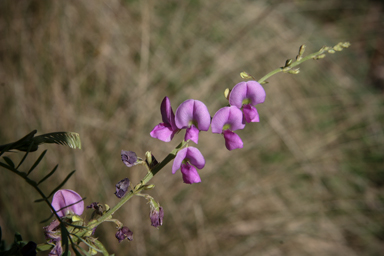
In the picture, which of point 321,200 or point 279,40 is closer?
point 321,200

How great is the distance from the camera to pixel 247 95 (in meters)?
0.80

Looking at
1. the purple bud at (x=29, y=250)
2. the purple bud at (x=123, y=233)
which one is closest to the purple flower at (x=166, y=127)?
the purple bud at (x=123, y=233)

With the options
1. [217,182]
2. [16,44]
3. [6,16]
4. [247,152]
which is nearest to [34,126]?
[16,44]

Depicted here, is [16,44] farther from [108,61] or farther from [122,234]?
[122,234]

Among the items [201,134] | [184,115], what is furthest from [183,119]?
[201,134]

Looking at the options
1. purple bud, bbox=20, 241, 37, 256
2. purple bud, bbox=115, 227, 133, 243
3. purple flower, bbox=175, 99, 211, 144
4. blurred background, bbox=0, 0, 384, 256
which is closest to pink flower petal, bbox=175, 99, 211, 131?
purple flower, bbox=175, 99, 211, 144

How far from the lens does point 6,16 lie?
8.19 ft

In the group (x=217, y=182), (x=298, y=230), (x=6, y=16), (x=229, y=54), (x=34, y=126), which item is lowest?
(x=298, y=230)

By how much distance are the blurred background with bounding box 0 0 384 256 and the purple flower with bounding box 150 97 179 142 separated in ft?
5.02

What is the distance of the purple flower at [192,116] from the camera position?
750 mm

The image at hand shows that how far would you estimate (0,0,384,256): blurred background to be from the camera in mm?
2484

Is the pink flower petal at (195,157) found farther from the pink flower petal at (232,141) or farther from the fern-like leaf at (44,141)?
the fern-like leaf at (44,141)

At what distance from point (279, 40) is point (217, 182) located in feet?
6.51

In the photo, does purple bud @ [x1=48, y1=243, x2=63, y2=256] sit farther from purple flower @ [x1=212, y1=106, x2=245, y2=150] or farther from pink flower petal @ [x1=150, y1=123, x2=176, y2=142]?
purple flower @ [x1=212, y1=106, x2=245, y2=150]
